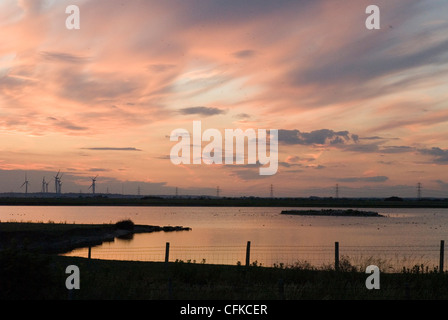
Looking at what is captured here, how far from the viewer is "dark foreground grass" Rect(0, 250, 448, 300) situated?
15.9 m

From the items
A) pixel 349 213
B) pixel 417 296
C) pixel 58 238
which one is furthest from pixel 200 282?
pixel 349 213

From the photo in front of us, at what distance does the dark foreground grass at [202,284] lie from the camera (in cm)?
1595

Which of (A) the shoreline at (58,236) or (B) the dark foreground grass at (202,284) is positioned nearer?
(B) the dark foreground grass at (202,284)

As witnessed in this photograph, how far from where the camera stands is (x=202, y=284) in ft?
74.6

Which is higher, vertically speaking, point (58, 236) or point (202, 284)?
point (202, 284)

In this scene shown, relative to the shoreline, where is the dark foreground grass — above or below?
above

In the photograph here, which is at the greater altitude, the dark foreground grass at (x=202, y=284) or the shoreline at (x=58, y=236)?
the dark foreground grass at (x=202, y=284)

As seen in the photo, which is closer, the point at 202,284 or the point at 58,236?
the point at 202,284

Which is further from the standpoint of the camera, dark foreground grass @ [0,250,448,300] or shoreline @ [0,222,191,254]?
shoreline @ [0,222,191,254]
